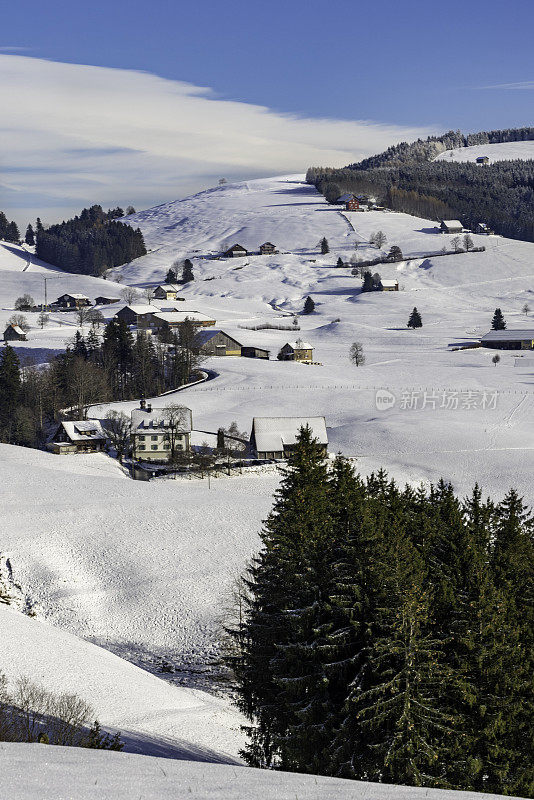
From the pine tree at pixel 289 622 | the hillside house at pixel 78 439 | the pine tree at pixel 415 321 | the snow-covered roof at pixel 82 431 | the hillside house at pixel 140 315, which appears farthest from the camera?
the pine tree at pixel 415 321

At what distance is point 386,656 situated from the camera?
14.9 meters

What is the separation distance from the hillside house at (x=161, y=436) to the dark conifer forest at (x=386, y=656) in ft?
137

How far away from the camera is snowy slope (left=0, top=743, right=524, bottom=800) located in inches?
414

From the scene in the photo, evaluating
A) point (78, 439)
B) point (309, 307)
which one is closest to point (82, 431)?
point (78, 439)

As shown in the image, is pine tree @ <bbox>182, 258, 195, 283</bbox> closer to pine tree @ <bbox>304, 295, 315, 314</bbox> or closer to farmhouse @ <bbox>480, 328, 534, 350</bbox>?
pine tree @ <bbox>304, 295, 315, 314</bbox>

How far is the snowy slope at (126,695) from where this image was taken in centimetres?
1917

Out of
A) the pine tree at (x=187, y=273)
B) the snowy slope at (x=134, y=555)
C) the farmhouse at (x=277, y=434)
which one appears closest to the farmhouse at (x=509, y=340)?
the farmhouse at (x=277, y=434)

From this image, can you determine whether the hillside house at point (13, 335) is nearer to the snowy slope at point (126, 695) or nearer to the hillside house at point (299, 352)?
the hillside house at point (299, 352)

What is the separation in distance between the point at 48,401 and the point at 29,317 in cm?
5601

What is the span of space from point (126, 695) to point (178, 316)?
301 feet

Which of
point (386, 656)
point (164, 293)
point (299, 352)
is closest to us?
point (386, 656)

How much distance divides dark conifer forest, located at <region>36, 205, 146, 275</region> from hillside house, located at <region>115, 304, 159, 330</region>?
64.4 m

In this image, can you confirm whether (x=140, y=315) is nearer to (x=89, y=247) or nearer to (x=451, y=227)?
(x=89, y=247)

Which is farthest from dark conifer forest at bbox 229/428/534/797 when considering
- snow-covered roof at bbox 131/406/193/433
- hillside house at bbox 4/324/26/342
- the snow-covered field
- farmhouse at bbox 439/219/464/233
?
farmhouse at bbox 439/219/464/233
